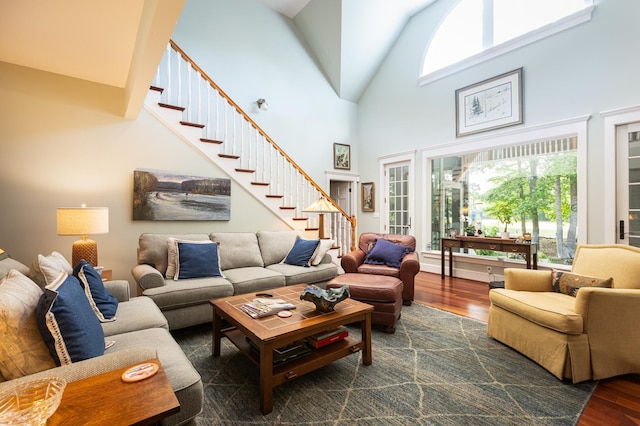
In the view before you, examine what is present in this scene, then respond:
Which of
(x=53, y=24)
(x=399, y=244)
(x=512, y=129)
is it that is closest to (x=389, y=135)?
(x=512, y=129)

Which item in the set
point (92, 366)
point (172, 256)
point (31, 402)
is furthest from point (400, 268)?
point (31, 402)

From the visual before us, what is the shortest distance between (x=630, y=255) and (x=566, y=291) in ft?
1.70

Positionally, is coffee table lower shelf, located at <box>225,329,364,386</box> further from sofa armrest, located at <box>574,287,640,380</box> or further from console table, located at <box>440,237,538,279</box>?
A: console table, located at <box>440,237,538,279</box>

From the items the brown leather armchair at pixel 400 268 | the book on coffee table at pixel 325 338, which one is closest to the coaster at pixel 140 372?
the book on coffee table at pixel 325 338

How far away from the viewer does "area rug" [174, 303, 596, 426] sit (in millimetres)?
1673

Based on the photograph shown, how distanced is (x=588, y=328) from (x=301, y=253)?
2.81 metres

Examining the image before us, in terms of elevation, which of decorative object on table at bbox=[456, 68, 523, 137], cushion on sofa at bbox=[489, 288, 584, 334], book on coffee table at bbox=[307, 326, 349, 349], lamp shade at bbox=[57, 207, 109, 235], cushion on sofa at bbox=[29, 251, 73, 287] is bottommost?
book on coffee table at bbox=[307, 326, 349, 349]

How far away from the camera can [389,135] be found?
6.27 meters

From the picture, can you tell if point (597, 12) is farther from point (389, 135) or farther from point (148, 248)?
point (148, 248)

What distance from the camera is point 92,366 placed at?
1127 millimetres

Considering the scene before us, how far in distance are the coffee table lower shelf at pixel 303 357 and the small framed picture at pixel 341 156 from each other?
4905 mm

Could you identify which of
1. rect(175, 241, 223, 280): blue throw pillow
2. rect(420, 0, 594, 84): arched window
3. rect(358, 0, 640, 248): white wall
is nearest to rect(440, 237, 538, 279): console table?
rect(358, 0, 640, 248): white wall

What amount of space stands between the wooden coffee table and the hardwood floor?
1.34 metres

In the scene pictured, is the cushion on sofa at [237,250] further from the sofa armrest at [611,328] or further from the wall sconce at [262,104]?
the sofa armrest at [611,328]
